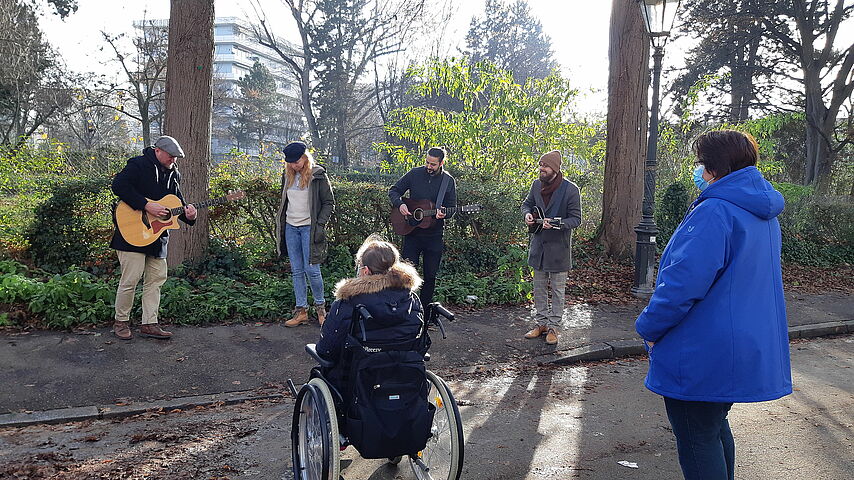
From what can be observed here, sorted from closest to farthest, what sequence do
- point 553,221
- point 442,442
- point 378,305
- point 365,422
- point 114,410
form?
point 365,422 → point 378,305 → point 442,442 → point 114,410 → point 553,221

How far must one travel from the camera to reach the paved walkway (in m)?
4.93

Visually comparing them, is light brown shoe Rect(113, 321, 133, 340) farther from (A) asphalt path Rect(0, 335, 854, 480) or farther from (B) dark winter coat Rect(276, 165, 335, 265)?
(B) dark winter coat Rect(276, 165, 335, 265)

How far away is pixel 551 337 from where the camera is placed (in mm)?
6922

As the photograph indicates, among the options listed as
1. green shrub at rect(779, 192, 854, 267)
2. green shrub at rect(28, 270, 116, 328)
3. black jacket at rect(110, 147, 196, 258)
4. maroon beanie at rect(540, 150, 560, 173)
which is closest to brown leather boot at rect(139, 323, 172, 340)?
green shrub at rect(28, 270, 116, 328)

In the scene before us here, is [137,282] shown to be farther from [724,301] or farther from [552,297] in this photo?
[724,301]

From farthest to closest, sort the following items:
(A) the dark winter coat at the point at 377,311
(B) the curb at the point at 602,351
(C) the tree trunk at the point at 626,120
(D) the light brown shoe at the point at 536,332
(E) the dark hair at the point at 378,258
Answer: (C) the tree trunk at the point at 626,120
(D) the light brown shoe at the point at 536,332
(B) the curb at the point at 602,351
(E) the dark hair at the point at 378,258
(A) the dark winter coat at the point at 377,311

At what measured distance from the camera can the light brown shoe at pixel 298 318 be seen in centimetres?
696

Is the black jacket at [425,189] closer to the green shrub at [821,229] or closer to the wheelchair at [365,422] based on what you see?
the wheelchair at [365,422]

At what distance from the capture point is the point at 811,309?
9.96 meters

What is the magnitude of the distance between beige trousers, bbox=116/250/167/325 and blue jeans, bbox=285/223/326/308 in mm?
1345

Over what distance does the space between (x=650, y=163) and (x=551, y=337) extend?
3.73 meters

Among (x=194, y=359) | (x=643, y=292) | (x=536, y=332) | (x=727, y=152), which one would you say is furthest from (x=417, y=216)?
(x=727, y=152)

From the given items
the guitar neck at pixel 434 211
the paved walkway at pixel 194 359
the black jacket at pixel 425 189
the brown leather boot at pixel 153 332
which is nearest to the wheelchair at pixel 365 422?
the paved walkway at pixel 194 359

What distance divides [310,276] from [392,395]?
13.1 ft
